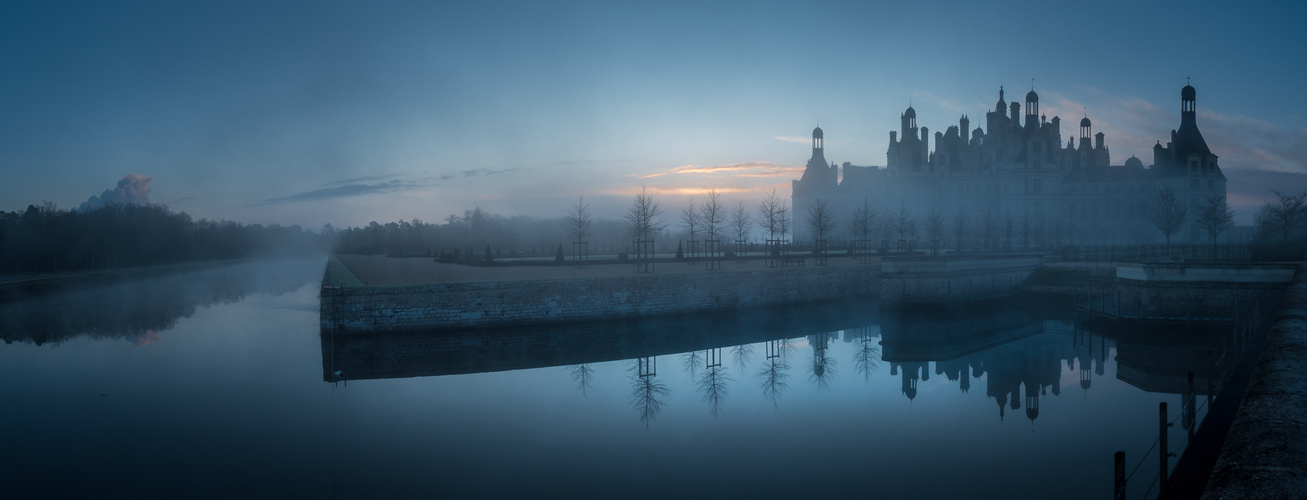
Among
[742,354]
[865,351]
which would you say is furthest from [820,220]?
[742,354]

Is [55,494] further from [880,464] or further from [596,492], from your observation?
→ [880,464]

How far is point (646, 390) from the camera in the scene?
558 inches

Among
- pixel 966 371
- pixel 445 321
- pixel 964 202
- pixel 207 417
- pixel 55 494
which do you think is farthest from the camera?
pixel 964 202

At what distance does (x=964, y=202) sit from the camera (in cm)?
5738

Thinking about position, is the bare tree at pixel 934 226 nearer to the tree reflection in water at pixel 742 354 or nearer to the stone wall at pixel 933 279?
the stone wall at pixel 933 279

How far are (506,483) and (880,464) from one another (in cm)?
515

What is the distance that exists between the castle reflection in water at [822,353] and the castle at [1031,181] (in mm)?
29076

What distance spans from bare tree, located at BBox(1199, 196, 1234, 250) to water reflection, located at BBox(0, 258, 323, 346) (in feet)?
149

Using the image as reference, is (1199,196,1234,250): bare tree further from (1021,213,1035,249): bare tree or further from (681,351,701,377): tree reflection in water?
(681,351,701,377): tree reflection in water

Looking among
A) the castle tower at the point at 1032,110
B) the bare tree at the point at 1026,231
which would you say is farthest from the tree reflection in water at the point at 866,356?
the castle tower at the point at 1032,110

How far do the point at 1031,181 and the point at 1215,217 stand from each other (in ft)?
65.9

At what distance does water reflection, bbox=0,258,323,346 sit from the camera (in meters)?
22.3

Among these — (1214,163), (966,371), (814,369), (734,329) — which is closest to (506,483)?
(814,369)

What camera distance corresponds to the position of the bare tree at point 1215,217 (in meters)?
35.5
